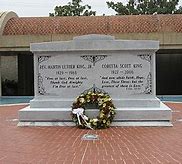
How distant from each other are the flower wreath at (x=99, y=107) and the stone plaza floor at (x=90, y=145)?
244 mm

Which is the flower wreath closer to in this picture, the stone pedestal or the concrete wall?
the stone pedestal

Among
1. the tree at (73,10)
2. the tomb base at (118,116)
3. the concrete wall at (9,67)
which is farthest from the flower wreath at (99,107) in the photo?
the tree at (73,10)

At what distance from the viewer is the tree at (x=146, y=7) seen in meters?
43.1

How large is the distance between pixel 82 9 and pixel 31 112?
35249mm

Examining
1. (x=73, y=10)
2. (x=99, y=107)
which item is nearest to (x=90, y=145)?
(x=99, y=107)

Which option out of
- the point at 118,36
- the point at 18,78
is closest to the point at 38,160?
the point at 118,36

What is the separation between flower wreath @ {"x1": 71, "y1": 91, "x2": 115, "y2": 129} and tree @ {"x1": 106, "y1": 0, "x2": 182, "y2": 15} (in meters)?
34.3

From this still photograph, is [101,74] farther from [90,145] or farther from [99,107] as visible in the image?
[90,145]

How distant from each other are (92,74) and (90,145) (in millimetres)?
3171

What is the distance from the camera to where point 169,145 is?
23.5 ft

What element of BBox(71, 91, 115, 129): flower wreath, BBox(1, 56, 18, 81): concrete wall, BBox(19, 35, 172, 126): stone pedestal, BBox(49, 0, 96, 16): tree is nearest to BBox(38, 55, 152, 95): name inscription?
BBox(19, 35, 172, 126): stone pedestal

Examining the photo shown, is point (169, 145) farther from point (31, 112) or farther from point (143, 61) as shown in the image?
point (31, 112)

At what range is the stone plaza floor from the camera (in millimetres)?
6098

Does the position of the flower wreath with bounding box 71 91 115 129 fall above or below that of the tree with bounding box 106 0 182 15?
below
